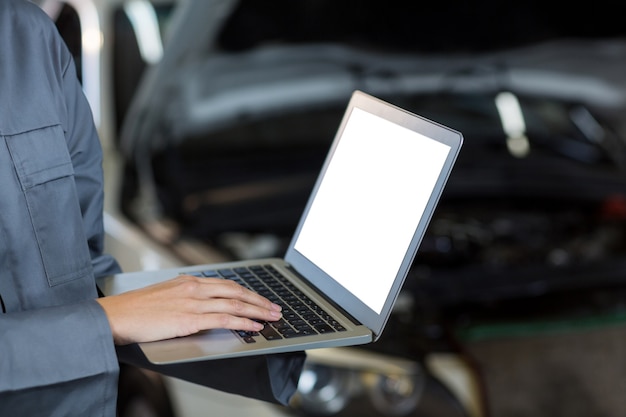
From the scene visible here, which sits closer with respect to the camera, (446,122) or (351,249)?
(351,249)

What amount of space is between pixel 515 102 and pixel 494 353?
2.35ft

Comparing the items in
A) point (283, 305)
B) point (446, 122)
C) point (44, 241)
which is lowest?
point (446, 122)

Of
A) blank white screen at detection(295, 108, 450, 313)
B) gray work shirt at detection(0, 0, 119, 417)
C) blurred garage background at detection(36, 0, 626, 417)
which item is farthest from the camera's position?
blurred garage background at detection(36, 0, 626, 417)

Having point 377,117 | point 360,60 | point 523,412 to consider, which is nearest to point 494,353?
point 523,412

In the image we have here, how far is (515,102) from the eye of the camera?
2674mm

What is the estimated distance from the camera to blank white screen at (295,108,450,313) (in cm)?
98

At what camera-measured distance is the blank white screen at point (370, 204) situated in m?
0.98

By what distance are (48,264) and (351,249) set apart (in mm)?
335

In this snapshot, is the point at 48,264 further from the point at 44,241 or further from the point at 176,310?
the point at 176,310

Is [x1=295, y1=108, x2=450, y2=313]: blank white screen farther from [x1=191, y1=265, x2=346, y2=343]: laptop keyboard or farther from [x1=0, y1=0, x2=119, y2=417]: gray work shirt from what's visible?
[x1=0, y1=0, x2=119, y2=417]: gray work shirt

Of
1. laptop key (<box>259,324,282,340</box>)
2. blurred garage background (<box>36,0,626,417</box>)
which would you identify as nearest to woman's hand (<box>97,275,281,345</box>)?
laptop key (<box>259,324,282,340</box>)

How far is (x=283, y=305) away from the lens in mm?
1040

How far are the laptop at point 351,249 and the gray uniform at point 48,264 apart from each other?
0.20 ft

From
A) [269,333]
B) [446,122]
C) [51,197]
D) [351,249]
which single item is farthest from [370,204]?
[446,122]
